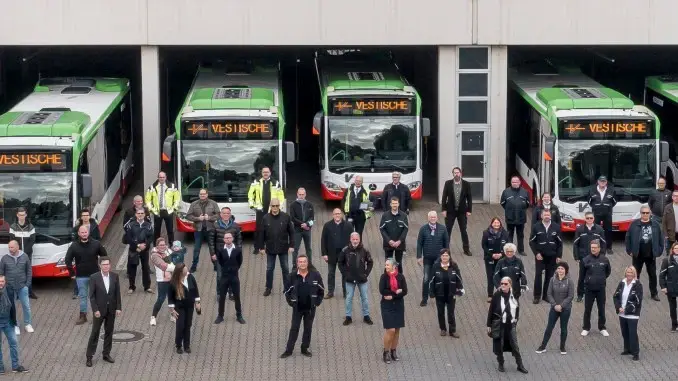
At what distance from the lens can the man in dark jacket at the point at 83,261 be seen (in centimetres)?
2348

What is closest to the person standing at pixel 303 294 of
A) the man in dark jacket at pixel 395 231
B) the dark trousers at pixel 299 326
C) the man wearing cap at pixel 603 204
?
the dark trousers at pixel 299 326

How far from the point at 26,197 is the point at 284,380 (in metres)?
6.70

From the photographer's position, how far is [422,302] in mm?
24578

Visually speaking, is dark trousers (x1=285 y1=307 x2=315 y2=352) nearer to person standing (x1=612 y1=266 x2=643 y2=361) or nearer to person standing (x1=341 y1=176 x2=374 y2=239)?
person standing (x1=612 y1=266 x2=643 y2=361)

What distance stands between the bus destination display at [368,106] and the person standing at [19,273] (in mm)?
9868

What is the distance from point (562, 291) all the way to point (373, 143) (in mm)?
10386

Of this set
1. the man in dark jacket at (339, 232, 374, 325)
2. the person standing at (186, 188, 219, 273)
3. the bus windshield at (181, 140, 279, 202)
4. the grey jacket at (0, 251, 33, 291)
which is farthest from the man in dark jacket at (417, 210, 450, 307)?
the grey jacket at (0, 251, 33, 291)

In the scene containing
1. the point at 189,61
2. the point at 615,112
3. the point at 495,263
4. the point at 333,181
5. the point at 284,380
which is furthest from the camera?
the point at 189,61

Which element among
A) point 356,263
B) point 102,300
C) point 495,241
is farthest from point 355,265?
point 102,300

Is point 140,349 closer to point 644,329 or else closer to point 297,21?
point 644,329

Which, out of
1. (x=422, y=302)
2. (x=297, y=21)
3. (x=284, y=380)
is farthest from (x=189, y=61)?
(x=284, y=380)

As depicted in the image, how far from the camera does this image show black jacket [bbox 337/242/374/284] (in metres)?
23.0

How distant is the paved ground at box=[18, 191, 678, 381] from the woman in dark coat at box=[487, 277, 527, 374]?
0.34 m

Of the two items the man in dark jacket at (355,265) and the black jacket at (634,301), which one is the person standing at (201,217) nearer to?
the man in dark jacket at (355,265)
